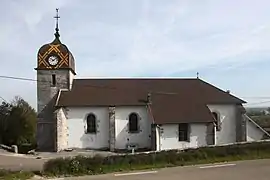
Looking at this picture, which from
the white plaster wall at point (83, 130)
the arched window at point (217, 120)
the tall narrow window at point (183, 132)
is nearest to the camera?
the tall narrow window at point (183, 132)

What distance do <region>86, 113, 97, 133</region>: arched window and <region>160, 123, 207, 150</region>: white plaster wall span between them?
588cm

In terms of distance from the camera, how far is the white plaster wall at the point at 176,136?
107 feet

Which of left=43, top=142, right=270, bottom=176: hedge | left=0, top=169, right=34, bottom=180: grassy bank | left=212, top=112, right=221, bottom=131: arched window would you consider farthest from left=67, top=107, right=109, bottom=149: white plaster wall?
left=0, top=169, right=34, bottom=180: grassy bank

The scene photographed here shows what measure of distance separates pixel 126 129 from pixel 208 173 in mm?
20292

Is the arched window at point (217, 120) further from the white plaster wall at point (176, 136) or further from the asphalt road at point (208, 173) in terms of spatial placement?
the asphalt road at point (208, 173)

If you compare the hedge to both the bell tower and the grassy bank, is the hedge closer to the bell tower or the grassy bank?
the grassy bank

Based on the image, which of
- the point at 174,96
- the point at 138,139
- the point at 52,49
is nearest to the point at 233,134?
the point at 174,96

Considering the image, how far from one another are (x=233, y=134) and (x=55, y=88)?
16.6 m

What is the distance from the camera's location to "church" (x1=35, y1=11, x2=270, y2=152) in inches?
1298

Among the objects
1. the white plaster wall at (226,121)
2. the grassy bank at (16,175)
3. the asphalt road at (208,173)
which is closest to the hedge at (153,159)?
the grassy bank at (16,175)

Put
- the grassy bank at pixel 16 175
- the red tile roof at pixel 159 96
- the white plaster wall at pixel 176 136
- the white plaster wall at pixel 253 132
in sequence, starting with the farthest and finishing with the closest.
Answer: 1. the white plaster wall at pixel 253 132
2. the red tile roof at pixel 159 96
3. the white plaster wall at pixel 176 136
4. the grassy bank at pixel 16 175

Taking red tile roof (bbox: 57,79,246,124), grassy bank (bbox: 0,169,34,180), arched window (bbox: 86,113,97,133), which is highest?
red tile roof (bbox: 57,79,246,124)

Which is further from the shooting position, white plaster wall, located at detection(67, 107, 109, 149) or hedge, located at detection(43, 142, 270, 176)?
white plaster wall, located at detection(67, 107, 109, 149)

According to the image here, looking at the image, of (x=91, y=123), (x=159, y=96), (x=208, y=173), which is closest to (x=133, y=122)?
(x=159, y=96)
